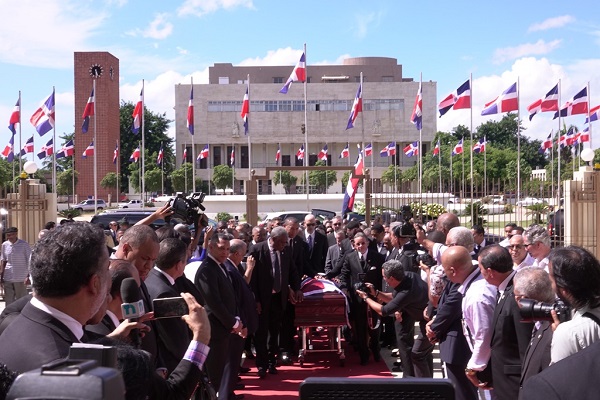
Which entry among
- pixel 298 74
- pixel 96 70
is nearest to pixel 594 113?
pixel 298 74

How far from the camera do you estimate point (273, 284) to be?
10938 mm

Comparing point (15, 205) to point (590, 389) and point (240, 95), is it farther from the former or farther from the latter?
point (240, 95)

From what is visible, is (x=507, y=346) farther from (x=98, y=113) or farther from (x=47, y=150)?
(x=98, y=113)

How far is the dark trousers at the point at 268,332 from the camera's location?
1048 centimetres

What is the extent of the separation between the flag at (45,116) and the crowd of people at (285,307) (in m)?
14.0

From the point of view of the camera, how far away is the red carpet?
959 centimetres

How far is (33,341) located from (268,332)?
8.55 m

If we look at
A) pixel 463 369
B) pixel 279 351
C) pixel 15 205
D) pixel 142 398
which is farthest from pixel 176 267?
pixel 15 205

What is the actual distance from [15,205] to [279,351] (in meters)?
9.55

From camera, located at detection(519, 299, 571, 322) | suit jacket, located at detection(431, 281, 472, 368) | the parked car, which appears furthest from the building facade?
camera, located at detection(519, 299, 571, 322)

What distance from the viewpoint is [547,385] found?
2.17 metres

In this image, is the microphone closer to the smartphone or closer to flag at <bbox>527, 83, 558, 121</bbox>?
the smartphone

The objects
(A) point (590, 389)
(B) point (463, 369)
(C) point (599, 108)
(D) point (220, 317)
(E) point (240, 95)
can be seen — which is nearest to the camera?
(A) point (590, 389)

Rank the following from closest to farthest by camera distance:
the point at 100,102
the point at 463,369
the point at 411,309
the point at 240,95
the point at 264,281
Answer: the point at 463,369 < the point at 411,309 < the point at 264,281 < the point at 100,102 < the point at 240,95
